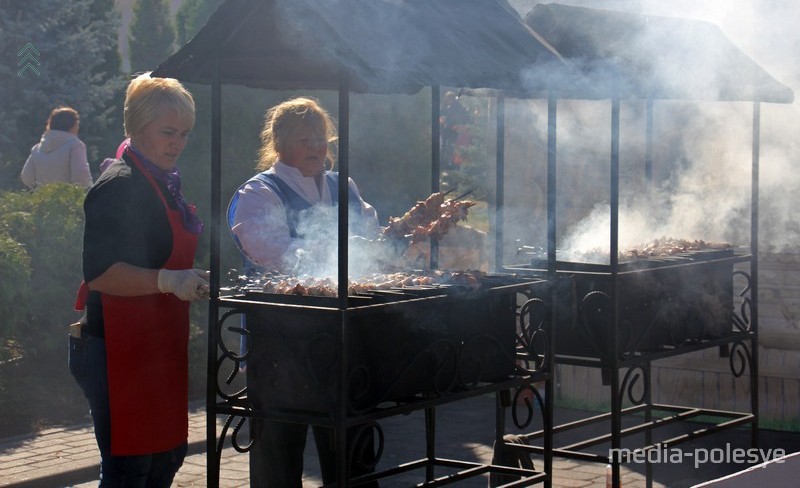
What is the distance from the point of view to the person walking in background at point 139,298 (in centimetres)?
414

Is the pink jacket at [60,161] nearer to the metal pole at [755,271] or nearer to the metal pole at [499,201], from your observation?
the metal pole at [499,201]

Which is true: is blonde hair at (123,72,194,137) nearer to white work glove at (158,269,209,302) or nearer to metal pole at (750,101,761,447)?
white work glove at (158,269,209,302)

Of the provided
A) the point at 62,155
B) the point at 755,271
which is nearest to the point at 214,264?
the point at 755,271

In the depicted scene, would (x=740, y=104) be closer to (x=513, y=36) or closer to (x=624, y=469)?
(x=624, y=469)

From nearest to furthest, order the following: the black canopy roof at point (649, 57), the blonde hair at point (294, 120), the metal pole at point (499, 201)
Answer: the blonde hair at point (294, 120) < the black canopy roof at point (649, 57) < the metal pole at point (499, 201)

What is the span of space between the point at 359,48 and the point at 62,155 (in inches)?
292

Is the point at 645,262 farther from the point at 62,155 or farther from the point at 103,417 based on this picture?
the point at 62,155

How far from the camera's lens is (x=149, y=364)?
4.23 metres

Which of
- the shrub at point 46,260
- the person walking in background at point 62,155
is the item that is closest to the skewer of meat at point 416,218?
the shrub at point 46,260

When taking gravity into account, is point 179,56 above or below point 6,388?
above

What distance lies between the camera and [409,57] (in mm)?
4301

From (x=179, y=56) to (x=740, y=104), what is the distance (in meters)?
5.24

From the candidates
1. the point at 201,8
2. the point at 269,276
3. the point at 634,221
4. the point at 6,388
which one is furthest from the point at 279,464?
the point at 201,8

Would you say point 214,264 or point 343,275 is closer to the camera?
point 343,275
